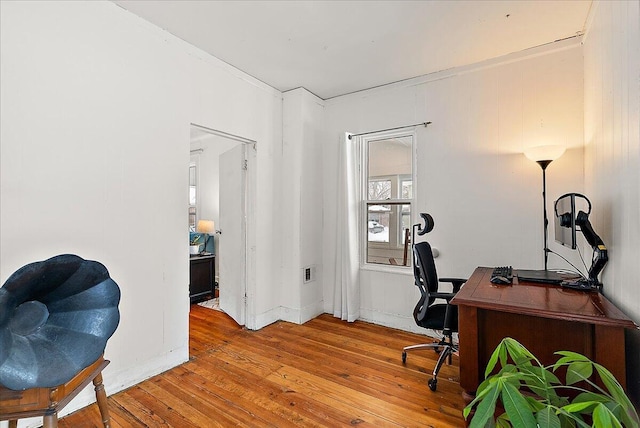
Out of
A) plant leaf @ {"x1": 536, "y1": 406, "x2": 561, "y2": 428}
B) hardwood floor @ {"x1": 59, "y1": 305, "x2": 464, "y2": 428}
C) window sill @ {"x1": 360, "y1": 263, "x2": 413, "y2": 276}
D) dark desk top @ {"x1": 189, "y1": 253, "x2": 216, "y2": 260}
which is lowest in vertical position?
hardwood floor @ {"x1": 59, "y1": 305, "x2": 464, "y2": 428}

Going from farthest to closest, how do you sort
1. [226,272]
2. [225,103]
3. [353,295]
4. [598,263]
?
[226,272] < [353,295] < [225,103] < [598,263]

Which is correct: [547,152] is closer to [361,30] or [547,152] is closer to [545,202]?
[545,202]

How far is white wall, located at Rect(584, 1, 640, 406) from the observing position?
4.85 ft

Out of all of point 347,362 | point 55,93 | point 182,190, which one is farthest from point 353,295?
point 55,93

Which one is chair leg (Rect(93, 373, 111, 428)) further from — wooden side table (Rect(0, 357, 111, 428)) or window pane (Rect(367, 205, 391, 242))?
window pane (Rect(367, 205, 391, 242))

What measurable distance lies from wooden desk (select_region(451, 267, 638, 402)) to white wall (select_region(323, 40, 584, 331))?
3.51 ft

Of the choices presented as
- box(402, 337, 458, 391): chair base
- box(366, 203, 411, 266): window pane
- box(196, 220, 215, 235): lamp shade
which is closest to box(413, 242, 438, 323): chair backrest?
box(402, 337, 458, 391): chair base

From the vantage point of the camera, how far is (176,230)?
2.63 metres

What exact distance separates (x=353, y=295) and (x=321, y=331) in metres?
0.56

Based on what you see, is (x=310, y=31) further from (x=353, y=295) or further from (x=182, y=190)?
(x=353, y=295)

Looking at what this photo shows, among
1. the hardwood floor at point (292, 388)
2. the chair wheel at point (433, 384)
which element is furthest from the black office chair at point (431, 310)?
the hardwood floor at point (292, 388)

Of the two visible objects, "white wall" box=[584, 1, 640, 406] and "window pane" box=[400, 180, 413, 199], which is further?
"window pane" box=[400, 180, 413, 199]

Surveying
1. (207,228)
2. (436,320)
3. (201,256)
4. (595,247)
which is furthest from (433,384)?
(207,228)

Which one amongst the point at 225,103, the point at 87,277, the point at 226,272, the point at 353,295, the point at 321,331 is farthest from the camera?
A: the point at 226,272
